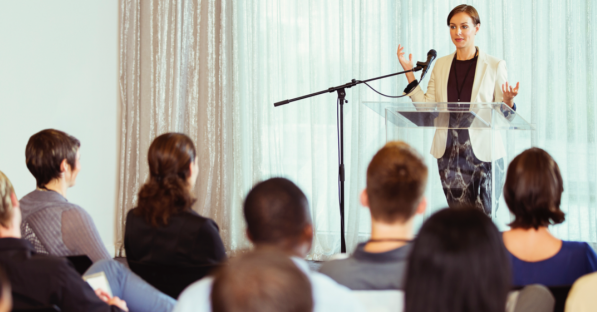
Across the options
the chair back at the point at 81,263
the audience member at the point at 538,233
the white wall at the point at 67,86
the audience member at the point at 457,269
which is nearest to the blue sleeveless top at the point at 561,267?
the audience member at the point at 538,233

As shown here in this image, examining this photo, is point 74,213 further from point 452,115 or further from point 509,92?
point 509,92

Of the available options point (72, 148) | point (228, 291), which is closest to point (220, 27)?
point (72, 148)

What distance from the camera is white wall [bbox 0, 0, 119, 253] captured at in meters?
3.26

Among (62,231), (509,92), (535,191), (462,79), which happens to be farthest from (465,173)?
(62,231)

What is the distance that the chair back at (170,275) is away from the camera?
5.06 ft

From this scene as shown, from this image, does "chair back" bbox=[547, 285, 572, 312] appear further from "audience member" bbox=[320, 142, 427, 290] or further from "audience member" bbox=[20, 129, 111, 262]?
"audience member" bbox=[20, 129, 111, 262]

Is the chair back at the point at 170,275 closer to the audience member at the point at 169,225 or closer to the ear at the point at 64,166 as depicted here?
the audience member at the point at 169,225

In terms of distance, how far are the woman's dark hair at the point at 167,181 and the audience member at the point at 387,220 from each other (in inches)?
25.0

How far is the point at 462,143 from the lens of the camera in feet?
7.57

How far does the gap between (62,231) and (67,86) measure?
229cm

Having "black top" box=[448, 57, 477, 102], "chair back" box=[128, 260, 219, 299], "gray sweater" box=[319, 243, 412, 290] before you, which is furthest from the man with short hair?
"black top" box=[448, 57, 477, 102]

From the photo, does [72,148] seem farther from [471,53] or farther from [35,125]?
[471,53]

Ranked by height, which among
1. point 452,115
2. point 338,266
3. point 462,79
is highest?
point 462,79

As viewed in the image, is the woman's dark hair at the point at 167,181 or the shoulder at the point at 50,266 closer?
the shoulder at the point at 50,266
